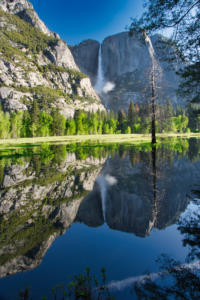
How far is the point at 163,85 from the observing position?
22.1 m

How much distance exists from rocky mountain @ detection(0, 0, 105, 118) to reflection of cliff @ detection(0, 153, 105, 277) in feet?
421

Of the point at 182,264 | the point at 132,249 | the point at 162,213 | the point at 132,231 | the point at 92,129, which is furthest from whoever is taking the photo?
the point at 92,129

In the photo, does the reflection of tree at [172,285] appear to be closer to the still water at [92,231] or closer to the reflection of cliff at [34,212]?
the still water at [92,231]

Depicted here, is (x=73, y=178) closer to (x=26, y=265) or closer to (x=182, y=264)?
(x=26, y=265)

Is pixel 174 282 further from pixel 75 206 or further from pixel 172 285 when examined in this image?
pixel 75 206

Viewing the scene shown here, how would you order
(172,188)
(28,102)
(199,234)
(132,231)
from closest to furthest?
(199,234) → (132,231) → (172,188) → (28,102)

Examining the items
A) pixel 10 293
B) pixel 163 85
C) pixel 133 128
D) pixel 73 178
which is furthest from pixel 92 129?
pixel 10 293

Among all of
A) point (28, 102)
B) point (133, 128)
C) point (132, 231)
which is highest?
point (28, 102)

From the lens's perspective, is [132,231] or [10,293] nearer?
Answer: [10,293]

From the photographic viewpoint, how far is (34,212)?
422cm

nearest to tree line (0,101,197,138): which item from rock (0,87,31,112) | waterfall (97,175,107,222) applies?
waterfall (97,175,107,222)

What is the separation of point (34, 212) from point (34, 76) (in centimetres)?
17694

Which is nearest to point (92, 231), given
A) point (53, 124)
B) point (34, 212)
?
point (34, 212)

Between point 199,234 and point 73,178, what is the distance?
5231 millimetres
